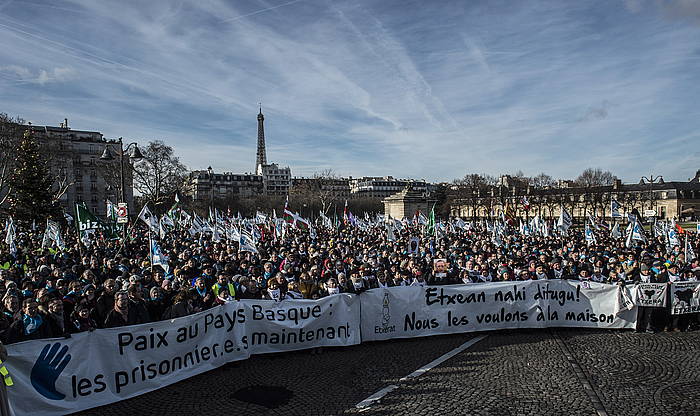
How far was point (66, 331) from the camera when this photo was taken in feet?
21.8

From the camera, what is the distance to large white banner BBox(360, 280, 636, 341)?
9.45 m

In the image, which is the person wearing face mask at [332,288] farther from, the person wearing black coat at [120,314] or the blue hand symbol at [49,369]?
the blue hand symbol at [49,369]

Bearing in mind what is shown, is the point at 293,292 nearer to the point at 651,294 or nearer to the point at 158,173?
the point at 651,294

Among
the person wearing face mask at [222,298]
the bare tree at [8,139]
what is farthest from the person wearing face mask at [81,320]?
the bare tree at [8,139]

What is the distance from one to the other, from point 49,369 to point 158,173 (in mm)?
50013

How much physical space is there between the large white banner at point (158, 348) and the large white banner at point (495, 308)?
873mm

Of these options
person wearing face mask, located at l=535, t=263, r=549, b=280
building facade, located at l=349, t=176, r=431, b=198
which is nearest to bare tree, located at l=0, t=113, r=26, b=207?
person wearing face mask, located at l=535, t=263, r=549, b=280

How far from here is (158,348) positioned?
6977mm

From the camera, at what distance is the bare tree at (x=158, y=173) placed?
51.5 m

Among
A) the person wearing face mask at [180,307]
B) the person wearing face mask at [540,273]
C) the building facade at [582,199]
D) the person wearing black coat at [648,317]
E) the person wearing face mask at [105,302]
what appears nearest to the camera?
the person wearing face mask at [180,307]

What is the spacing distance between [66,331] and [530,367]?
24.3 ft

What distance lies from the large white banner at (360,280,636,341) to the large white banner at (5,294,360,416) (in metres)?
0.87

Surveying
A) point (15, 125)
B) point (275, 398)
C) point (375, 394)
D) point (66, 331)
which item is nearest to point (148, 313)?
point (66, 331)

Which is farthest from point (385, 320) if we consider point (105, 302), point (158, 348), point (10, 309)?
point (10, 309)
